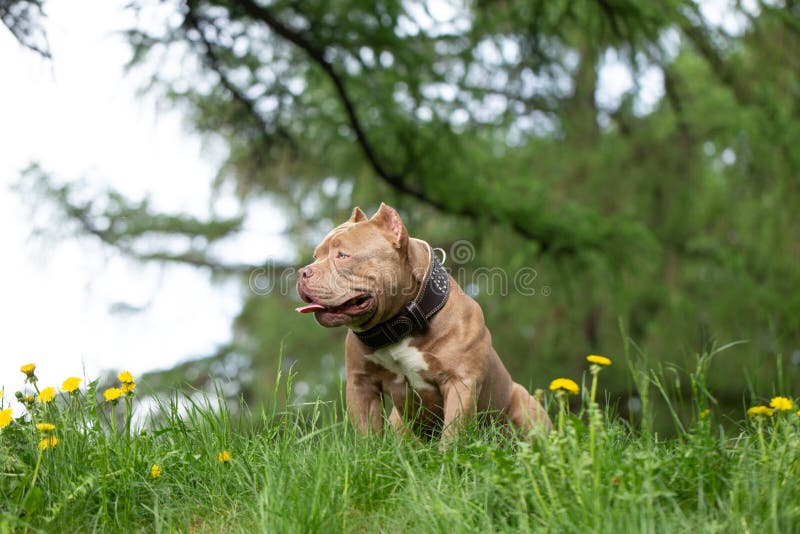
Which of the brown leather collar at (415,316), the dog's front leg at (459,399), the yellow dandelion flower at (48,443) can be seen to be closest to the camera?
→ the yellow dandelion flower at (48,443)

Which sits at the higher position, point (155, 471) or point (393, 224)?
point (393, 224)

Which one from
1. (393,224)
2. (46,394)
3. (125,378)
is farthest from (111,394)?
(393,224)

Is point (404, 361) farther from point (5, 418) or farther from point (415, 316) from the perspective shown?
point (5, 418)

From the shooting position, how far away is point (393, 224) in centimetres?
368

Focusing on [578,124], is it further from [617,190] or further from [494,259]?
[494,259]

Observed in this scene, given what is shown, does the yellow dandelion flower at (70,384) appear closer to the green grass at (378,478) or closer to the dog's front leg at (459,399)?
the green grass at (378,478)

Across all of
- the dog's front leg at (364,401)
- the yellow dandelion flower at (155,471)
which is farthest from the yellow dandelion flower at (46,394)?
the dog's front leg at (364,401)

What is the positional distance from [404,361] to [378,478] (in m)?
0.82

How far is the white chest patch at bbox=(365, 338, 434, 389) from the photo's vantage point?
3611 mm

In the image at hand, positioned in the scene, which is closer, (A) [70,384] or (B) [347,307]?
(A) [70,384]

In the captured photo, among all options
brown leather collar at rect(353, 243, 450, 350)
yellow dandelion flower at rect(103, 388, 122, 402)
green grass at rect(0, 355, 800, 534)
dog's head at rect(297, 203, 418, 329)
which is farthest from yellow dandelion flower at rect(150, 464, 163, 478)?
brown leather collar at rect(353, 243, 450, 350)

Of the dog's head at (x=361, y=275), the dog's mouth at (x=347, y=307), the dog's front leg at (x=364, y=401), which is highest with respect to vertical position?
the dog's head at (x=361, y=275)

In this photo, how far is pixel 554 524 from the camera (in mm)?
2346

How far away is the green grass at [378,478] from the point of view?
241 cm
